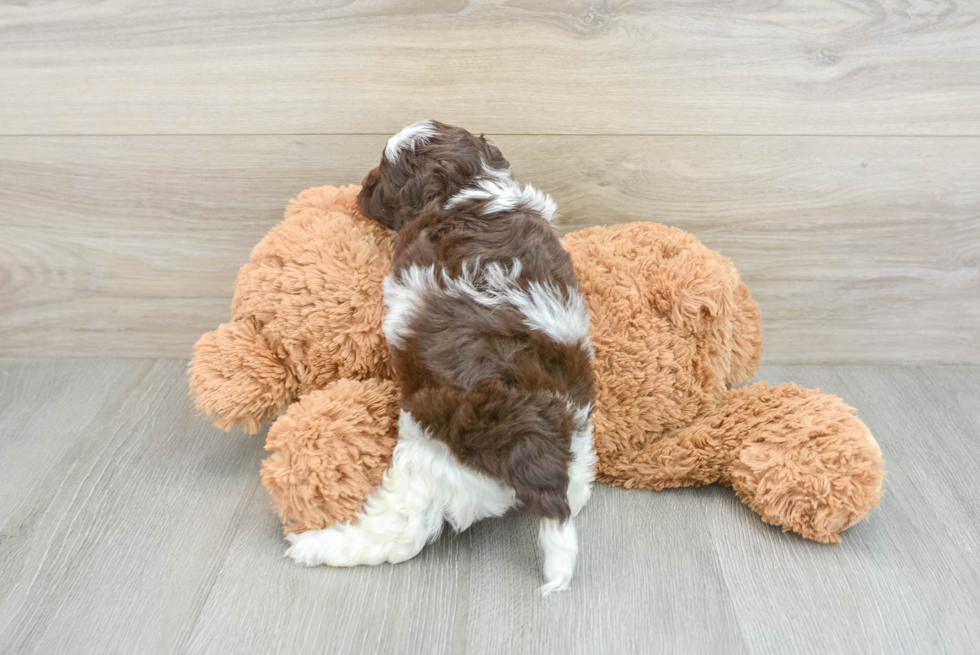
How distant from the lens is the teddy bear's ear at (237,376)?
0.82 meters

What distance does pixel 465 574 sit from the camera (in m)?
0.76

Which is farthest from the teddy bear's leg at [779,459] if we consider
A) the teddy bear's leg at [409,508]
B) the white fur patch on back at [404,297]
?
the white fur patch on back at [404,297]

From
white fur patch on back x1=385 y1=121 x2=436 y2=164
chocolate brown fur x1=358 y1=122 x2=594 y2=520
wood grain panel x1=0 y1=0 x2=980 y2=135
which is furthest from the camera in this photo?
wood grain panel x1=0 y1=0 x2=980 y2=135

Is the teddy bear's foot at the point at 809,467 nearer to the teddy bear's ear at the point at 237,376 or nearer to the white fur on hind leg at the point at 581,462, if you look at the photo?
the white fur on hind leg at the point at 581,462

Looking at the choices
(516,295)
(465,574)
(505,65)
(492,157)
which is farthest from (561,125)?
(465,574)

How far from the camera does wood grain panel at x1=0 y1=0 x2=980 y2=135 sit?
0.94 metres

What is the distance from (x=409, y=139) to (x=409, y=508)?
1.36ft

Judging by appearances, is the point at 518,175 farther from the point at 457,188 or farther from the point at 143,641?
the point at 143,641

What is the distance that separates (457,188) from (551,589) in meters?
0.45

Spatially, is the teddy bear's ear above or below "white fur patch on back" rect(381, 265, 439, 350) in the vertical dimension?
below

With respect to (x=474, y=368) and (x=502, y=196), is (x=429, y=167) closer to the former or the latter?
(x=502, y=196)

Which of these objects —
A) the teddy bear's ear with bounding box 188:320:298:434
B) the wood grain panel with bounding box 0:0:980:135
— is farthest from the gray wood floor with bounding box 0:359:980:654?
the wood grain panel with bounding box 0:0:980:135

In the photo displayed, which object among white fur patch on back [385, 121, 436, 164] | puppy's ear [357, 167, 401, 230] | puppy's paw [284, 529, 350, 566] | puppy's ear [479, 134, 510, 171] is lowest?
puppy's paw [284, 529, 350, 566]

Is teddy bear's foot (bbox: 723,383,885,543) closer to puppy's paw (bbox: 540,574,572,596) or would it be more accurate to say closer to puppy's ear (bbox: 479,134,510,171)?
puppy's paw (bbox: 540,574,572,596)
